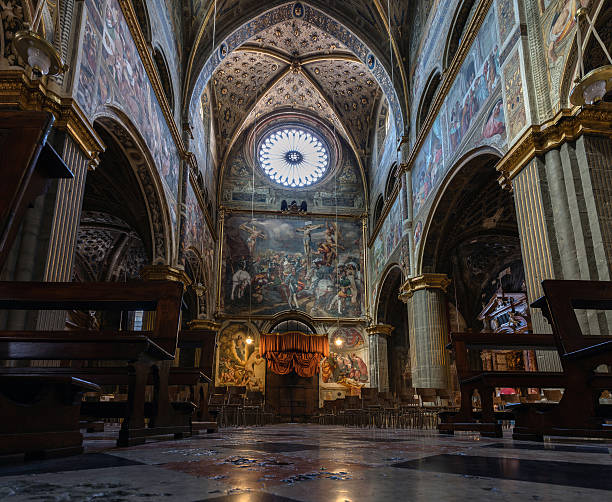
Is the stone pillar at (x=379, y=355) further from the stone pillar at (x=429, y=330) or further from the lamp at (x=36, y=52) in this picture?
the lamp at (x=36, y=52)

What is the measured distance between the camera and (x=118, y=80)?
8.54 meters

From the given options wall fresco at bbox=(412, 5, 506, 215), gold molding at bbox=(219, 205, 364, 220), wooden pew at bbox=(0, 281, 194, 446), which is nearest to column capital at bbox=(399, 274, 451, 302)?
wall fresco at bbox=(412, 5, 506, 215)

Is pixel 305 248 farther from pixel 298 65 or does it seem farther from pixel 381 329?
pixel 298 65

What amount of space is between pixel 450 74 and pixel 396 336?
11318mm

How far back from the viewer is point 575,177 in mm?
6387

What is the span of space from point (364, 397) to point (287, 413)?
7772 millimetres

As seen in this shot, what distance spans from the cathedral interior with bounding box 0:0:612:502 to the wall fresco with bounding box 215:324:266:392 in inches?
3.6

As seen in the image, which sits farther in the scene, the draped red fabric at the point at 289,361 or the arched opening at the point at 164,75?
the draped red fabric at the point at 289,361

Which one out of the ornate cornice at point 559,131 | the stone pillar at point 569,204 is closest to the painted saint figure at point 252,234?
the ornate cornice at point 559,131

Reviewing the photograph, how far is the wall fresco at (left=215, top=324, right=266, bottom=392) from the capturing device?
17828 mm

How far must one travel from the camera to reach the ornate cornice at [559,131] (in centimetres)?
628

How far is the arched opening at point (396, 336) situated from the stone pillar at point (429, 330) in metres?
4.77

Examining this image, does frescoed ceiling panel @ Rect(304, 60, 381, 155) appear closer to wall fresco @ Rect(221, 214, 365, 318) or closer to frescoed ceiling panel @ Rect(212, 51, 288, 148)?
frescoed ceiling panel @ Rect(212, 51, 288, 148)

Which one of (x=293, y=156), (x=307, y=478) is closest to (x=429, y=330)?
(x=307, y=478)
